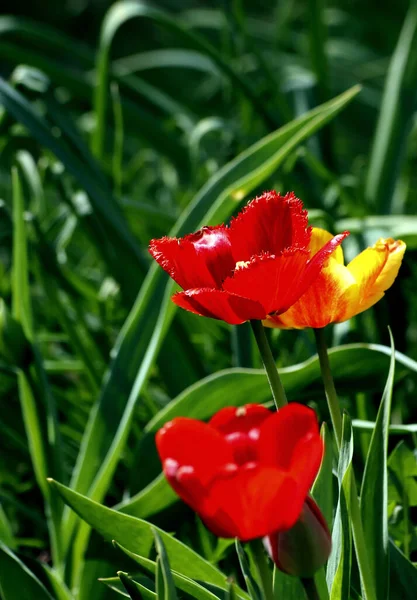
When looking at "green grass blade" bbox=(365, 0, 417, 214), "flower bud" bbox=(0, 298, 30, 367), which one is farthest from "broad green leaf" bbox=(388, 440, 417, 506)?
"green grass blade" bbox=(365, 0, 417, 214)

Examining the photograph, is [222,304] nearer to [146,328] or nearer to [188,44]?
[146,328]

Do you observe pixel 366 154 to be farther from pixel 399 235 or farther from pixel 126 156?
pixel 399 235

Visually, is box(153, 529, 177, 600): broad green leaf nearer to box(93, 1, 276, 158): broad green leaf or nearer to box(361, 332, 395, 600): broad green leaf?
box(361, 332, 395, 600): broad green leaf

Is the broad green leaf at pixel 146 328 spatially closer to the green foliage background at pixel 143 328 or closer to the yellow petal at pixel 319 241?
the green foliage background at pixel 143 328

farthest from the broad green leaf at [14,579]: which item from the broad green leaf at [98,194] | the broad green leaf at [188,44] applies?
the broad green leaf at [188,44]

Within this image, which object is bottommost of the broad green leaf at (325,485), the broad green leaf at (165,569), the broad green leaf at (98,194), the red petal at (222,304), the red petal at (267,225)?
the broad green leaf at (165,569)

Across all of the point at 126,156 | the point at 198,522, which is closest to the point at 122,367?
the point at 198,522

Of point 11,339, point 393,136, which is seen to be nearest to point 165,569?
point 11,339
